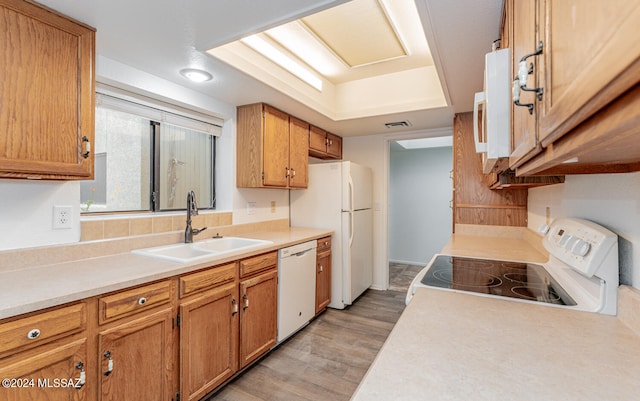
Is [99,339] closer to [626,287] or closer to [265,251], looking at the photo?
[265,251]

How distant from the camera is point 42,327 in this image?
3.61 ft

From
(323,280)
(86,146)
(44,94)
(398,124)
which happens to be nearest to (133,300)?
(86,146)

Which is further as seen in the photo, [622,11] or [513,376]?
[513,376]

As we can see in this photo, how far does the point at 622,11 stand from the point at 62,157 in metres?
1.86

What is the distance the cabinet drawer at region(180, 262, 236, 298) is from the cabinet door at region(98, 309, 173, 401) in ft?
0.48

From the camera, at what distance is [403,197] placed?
539 cm

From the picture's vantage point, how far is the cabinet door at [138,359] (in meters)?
1.30

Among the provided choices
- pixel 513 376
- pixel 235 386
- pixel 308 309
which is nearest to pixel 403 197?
pixel 308 309

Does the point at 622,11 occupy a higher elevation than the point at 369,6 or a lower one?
lower

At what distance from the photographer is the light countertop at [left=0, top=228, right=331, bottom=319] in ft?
3.61

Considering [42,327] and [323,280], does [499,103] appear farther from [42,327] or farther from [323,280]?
[323,280]

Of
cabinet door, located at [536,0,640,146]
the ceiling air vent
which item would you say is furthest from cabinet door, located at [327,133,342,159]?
cabinet door, located at [536,0,640,146]

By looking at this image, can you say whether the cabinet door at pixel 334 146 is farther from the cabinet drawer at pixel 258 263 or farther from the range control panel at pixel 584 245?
the range control panel at pixel 584 245

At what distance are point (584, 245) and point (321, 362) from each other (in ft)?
5.95
